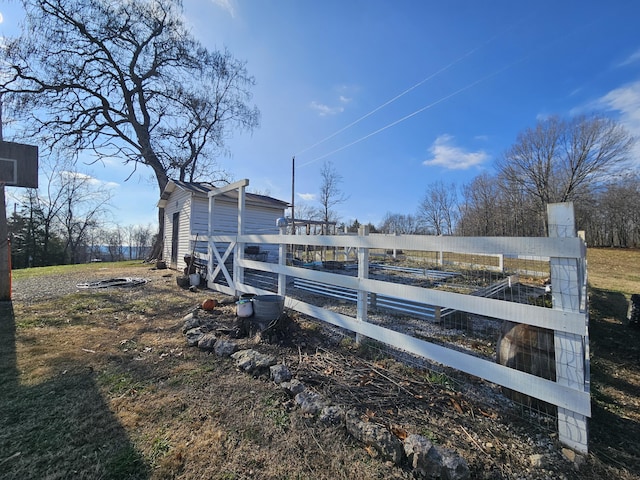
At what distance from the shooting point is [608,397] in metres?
2.55

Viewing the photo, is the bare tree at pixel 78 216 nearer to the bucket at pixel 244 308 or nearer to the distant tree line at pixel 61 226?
the distant tree line at pixel 61 226

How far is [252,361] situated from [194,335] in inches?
53.8

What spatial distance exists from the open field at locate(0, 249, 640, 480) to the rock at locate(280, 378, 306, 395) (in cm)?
7

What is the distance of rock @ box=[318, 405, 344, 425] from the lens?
202 cm

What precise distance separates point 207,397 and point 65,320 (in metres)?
4.36

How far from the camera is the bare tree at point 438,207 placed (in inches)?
1310

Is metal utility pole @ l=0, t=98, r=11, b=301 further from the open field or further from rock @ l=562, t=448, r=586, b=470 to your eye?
rock @ l=562, t=448, r=586, b=470

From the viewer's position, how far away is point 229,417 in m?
2.13

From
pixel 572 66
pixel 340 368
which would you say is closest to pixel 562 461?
pixel 340 368

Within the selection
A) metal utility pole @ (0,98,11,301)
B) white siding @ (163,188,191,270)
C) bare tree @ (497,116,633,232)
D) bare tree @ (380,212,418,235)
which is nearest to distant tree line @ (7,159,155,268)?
white siding @ (163,188,191,270)

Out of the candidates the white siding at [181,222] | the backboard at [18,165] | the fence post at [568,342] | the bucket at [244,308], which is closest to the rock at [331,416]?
the fence post at [568,342]

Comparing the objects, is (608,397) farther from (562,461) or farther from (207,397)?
(207,397)

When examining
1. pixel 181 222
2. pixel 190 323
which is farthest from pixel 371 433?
pixel 181 222

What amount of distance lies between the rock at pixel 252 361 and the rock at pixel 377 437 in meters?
1.17
